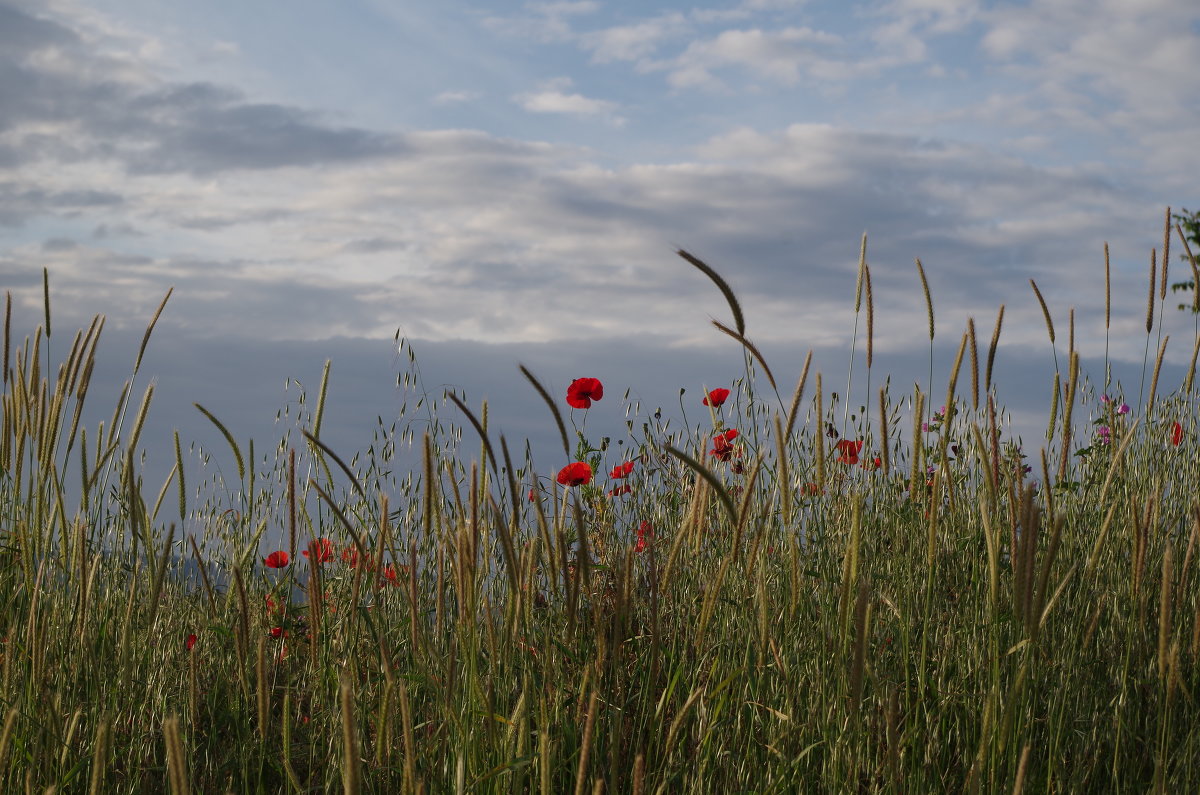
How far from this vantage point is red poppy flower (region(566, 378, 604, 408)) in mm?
3176

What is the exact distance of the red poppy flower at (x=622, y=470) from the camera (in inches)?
125

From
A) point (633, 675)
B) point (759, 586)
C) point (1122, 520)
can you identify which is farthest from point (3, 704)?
point (1122, 520)

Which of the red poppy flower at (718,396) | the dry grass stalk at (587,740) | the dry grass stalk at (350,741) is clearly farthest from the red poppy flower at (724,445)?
the dry grass stalk at (350,741)

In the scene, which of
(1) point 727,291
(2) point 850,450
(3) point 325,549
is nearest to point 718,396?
(2) point 850,450

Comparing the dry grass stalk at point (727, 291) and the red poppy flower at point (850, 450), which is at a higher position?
the dry grass stalk at point (727, 291)

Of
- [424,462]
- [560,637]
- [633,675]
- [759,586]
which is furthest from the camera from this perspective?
[560,637]

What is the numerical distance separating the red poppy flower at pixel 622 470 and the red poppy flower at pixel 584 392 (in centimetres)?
23

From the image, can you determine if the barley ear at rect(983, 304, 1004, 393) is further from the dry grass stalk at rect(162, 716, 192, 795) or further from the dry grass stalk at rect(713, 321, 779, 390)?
the dry grass stalk at rect(162, 716, 192, 795)

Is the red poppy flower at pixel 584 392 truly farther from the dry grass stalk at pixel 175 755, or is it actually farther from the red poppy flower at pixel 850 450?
the dry grass stalk at pixel 175 755

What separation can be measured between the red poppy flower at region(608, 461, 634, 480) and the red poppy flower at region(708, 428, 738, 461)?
29 cm

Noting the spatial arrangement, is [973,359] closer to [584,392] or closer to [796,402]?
[796,402]

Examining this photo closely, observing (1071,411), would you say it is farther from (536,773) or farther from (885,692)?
(536,773)

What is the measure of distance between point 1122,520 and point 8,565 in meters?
3.01

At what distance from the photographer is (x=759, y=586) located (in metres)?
1.62
